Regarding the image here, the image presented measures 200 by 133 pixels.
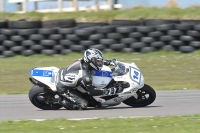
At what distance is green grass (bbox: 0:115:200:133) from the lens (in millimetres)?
6672

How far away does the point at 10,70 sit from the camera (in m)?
15.8

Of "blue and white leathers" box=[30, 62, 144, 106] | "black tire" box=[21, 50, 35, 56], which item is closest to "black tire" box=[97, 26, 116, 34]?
"black tire" box=[21, 50, 35, 56]

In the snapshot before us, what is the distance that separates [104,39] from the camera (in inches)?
675

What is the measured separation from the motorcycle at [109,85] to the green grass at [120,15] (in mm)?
Answer: 9373

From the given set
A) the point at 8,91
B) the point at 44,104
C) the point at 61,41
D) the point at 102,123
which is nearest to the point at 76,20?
the point at 61,41

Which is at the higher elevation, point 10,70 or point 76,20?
Result: point 76,20

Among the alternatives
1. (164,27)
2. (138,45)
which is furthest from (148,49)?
(164,27)

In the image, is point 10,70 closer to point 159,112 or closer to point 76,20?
point 76,20

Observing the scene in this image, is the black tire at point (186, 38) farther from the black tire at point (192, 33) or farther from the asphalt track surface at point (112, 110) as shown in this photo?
the asphalt track surface at point (112, 110)

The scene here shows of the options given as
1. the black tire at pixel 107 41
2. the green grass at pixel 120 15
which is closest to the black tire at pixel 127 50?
the black tire at pixel 107 41

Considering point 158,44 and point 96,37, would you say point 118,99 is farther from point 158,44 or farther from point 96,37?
point 158,44

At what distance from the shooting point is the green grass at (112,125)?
21.9 ft

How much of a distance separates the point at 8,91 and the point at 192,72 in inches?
204

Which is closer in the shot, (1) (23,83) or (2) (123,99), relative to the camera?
(2) (123,99)
